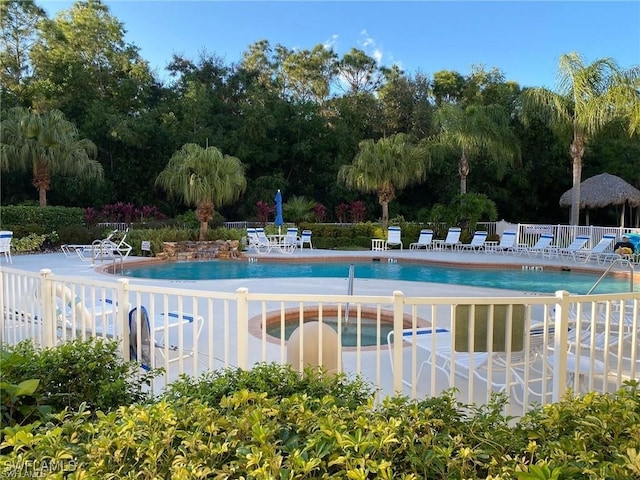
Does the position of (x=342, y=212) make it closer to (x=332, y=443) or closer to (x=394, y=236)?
(x=394, y=236)

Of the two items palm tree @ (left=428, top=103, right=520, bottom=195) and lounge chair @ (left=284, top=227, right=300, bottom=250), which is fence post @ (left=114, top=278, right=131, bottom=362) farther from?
palm tree @ (left=428, top=103, right=520, bottom=195)

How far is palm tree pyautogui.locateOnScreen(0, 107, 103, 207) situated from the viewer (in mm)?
17172

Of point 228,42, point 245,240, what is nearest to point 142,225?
point 245,240

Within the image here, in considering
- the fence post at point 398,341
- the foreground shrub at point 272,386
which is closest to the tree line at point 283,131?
the fence post at point 398,341

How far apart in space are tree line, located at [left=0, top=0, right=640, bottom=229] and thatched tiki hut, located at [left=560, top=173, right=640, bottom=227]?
193 centimetres

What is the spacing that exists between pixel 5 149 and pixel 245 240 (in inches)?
345

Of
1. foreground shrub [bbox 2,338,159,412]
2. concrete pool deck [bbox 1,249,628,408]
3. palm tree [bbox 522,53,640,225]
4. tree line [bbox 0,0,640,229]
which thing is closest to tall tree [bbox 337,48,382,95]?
tree line [bbox 0,0,640,229]

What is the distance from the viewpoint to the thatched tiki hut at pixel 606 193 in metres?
19.4

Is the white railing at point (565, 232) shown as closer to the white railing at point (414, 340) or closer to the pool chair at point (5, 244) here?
the white railing at point (414, 340)

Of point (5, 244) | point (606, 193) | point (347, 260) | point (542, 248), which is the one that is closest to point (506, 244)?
point (542, 248)

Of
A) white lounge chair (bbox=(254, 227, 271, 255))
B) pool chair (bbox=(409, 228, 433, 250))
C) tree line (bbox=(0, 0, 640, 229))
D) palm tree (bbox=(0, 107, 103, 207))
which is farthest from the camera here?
tree line (bbox=(0, 0, 640, 229))

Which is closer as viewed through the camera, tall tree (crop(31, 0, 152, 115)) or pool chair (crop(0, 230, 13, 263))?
pool chair (crop(0, 230, 13, 263))

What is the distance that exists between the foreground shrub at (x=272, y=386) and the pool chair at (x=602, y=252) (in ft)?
46.4

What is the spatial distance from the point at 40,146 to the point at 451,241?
14.8 m
